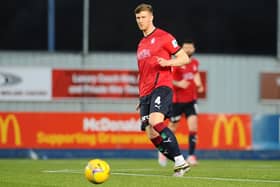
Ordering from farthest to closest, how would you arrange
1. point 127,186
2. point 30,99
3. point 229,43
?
point 229,43
point 30,99
point 127,186

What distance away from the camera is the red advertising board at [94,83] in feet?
85.4

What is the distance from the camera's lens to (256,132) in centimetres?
2181

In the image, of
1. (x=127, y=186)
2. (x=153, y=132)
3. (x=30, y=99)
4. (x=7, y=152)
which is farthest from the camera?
(x=30, y=99)

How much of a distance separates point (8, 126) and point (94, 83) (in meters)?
5.66

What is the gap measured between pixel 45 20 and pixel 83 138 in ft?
21.1

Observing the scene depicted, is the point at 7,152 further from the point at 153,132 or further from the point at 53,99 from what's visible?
the point at 153,132

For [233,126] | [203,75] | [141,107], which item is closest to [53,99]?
[203,75]

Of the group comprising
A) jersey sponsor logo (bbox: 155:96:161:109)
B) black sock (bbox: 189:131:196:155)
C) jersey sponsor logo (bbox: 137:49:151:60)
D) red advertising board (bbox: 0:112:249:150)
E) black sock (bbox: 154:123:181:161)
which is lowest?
red advertising board (bbox: 0:112:249:150)

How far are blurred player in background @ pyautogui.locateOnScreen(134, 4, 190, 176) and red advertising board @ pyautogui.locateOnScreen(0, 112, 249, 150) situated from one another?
9114mm

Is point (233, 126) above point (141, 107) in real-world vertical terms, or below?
below

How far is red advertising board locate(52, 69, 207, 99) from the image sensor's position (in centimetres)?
2602

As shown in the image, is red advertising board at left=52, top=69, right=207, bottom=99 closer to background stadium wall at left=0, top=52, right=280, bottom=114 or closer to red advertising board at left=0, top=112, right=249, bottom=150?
background stadium wall at left=0, top=52, right=280, bottom=114

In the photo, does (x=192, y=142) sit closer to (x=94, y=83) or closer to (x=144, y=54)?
(x=144, y=54)

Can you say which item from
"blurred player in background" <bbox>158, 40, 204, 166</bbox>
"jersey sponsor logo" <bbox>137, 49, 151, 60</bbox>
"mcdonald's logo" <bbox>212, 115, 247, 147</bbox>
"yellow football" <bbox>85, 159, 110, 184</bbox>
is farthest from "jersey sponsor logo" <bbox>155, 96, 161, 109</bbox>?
"mcdonald's logo" <bbox>212, 115, 247, 147</bbox>
